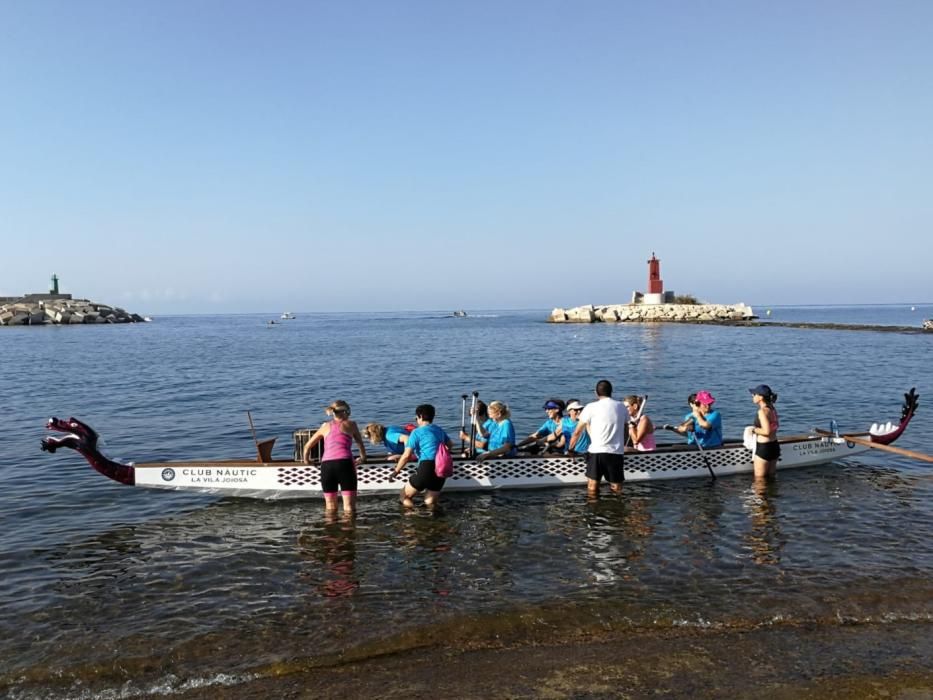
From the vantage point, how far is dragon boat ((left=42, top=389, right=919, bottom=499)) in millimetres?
11805

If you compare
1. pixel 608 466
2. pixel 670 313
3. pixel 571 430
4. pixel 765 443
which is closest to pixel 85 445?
pixel 571 430

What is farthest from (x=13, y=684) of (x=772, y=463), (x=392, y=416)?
(x=392, y=416)

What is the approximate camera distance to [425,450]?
11.2 m

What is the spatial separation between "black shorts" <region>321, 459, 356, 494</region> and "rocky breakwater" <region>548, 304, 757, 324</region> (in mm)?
92324

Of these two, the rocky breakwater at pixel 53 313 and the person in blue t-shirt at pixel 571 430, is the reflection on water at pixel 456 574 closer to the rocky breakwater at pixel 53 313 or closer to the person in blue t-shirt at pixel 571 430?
the person in blue t-shirt at pixel 571 430

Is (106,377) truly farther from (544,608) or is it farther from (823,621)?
(823,621)

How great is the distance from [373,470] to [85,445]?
5069 mm

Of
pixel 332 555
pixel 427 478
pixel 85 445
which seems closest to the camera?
pixel 332 555

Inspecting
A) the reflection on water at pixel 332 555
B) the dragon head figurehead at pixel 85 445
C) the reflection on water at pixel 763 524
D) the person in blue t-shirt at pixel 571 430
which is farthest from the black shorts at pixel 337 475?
the reflection on water at pixel 763 524

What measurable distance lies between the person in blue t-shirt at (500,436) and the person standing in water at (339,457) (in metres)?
2.84

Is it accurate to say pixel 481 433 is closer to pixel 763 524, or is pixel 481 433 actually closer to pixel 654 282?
pixel 763 524

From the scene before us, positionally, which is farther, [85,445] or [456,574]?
[85,445]

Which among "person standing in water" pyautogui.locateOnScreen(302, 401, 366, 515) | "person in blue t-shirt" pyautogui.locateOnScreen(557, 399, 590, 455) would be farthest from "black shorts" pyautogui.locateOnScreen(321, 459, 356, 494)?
"person in blue t-shirt" pyautogui.locateOnScreen(557, 399, 590, 455)

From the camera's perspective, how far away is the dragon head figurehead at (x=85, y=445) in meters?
10.7
